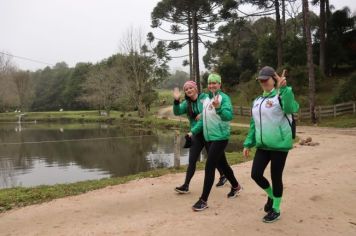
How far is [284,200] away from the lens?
16.8ft

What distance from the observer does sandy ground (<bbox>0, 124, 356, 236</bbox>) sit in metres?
4.09

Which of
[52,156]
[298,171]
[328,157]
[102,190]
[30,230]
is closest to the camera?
[30,230]

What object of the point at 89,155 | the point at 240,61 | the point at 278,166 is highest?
the point at 240,61

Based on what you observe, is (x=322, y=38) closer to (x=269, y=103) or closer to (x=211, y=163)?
(x=211, y=163)

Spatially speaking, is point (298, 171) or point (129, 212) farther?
point (298, 171)

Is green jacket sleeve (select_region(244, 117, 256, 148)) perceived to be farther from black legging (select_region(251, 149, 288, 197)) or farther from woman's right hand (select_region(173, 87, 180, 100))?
woman's right hand (select_region(173, 87, 180, 100))

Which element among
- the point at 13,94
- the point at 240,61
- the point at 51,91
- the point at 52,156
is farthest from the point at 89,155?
the point at 51,91

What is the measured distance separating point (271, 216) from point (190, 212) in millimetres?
965

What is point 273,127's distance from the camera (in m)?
4.07

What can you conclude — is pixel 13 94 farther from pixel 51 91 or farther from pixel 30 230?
pixel 30 230

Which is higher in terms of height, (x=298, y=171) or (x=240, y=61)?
(x=240, y=61)

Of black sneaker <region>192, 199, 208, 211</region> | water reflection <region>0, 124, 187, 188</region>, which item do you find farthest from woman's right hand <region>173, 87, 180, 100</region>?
water reflection <region>0, 124, 187, 188</region>

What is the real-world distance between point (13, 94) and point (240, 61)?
40339 millimetres

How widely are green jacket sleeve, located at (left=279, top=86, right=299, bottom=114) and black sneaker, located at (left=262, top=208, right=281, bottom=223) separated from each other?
111 centimetres
